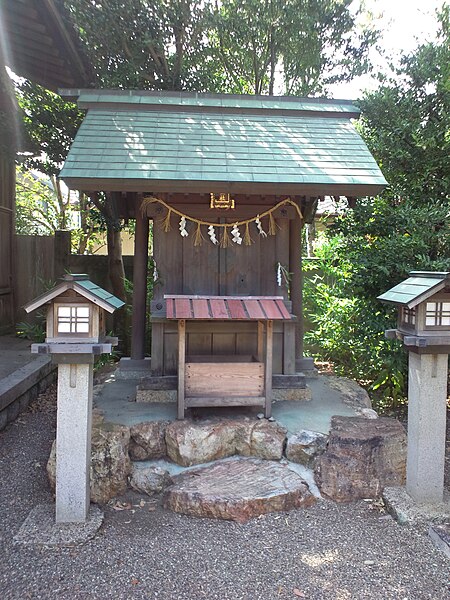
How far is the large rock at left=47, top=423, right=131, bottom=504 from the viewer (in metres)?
3.73

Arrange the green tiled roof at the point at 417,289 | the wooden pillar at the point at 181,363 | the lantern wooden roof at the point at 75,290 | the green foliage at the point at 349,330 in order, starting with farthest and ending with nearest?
the green foliage at the point at 349,330, the wooden pillar at the point at 181,363, the green tiled roof at the point at 417,289, the lantern wooden roof at the point at 75,290

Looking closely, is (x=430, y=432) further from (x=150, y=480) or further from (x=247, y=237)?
(x=247, y=237)

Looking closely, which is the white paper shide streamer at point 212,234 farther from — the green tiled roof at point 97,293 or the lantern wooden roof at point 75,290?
the lantern wooden roof at point 75,290

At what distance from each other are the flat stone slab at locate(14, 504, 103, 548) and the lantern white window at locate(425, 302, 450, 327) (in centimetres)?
312

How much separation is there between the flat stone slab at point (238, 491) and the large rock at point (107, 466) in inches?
19.3

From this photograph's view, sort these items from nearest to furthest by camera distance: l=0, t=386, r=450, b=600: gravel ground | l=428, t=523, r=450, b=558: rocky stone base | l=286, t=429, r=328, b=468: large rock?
l=0, t=386, r=450, b=600: gravel ground < l=428, t=523, r=450, b=558: rocky stone base < l=286, t=429, r=328, b=468: large rock

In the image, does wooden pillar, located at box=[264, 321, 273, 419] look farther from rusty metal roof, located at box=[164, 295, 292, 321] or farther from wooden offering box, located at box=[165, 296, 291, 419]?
rusty metal roof, located at box=[164, 295, 292, 321]

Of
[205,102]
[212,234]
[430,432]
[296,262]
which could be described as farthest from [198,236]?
[430,432]

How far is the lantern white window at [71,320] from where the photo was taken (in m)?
3.30

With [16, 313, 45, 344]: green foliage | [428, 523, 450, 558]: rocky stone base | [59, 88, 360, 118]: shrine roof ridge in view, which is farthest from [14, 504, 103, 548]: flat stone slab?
[16, 313, 45, 344]: green foliage

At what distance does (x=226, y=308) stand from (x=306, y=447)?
5.11 ft

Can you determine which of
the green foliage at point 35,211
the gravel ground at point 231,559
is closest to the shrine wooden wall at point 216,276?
the gravel ground at point 231,559

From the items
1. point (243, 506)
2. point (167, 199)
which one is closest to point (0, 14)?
point (167, 199)

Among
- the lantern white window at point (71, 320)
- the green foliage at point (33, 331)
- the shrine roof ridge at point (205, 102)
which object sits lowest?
the green foliage at point (33, 331)
